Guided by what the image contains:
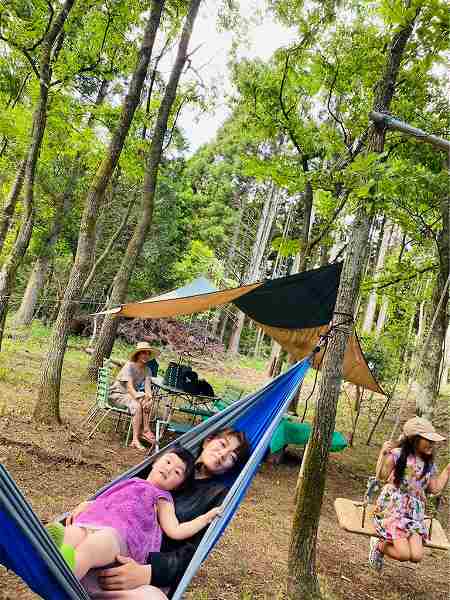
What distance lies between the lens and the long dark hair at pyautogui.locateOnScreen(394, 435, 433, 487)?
2496 millimetres

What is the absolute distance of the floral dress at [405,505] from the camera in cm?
243

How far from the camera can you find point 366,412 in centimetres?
930

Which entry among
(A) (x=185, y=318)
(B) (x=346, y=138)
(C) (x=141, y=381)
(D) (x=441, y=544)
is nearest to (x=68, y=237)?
(A) (x=185, y=318)

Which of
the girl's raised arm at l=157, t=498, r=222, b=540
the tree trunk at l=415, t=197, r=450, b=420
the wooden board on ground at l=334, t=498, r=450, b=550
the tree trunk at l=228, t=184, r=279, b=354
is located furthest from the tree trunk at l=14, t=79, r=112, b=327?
the girl's raised arm at l=157, t=498, r=222, b=540

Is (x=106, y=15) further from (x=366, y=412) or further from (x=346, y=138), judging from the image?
(x=366, y=412)

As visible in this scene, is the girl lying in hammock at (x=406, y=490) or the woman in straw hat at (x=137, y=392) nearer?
the girl lying in hammock at (x=406, y=490)

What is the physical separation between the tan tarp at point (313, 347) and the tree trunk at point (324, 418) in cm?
162

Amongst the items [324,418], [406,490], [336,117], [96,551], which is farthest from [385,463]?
[336,117]

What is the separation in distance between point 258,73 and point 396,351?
453 centimetres

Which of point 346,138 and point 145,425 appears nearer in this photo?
point 145,425

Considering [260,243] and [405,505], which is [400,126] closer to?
[405,505]

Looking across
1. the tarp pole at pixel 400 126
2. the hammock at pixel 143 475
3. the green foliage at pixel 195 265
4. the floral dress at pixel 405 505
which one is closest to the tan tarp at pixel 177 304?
the hammock at pixel 143 475

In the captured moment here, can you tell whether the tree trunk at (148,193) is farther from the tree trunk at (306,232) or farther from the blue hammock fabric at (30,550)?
the blue hammock fabric at (30,550)

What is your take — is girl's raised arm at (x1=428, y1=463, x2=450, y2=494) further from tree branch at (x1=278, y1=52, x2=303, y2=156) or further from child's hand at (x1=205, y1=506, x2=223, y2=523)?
tree branch at (x1=278, y1=52, x2=303, y2=156)
